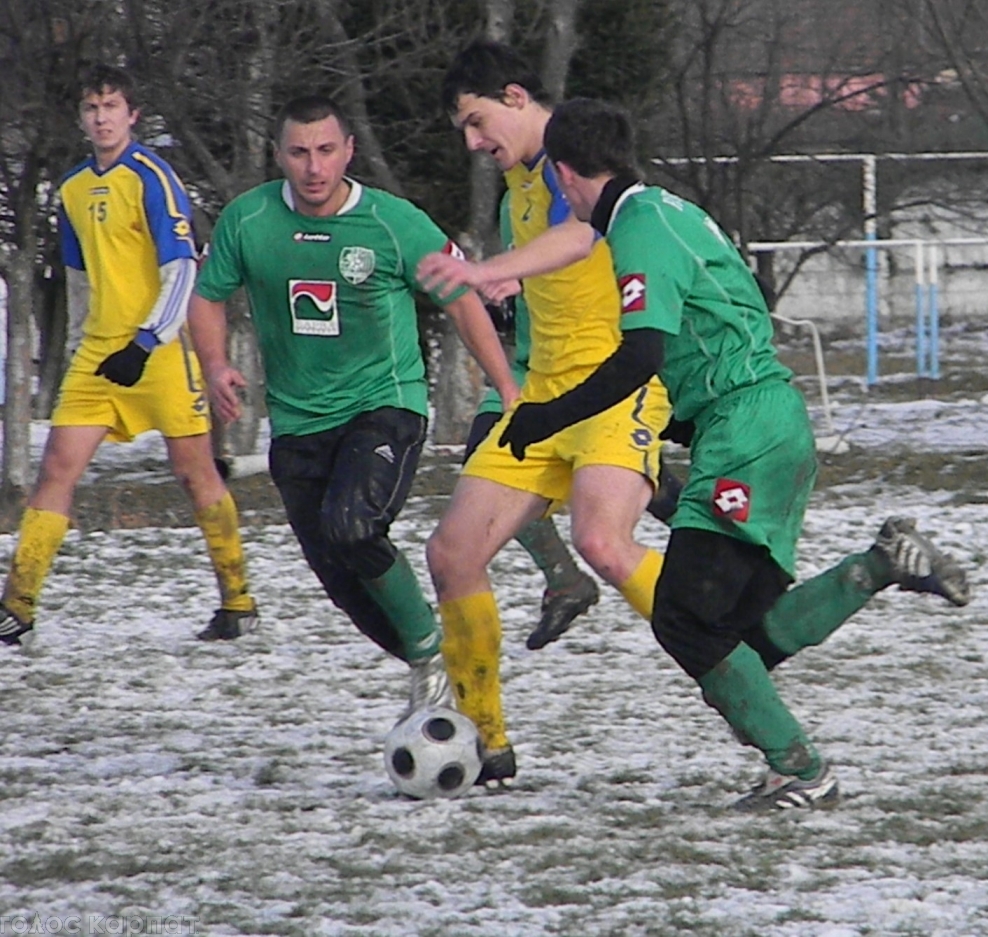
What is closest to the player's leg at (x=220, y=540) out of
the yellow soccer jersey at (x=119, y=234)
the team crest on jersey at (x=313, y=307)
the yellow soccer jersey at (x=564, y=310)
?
the yellow soccer jersey at (x=119, y=234)

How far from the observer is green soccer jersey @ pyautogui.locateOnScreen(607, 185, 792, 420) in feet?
15.5

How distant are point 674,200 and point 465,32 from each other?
31.0 feet

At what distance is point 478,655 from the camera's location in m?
5.39

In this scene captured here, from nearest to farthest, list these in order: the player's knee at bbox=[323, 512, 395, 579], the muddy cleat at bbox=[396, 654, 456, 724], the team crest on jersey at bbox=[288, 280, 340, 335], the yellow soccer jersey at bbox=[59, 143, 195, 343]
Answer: the player's knee at bbox=[323, 512, 395, 579] → the team crest on jersey at bbox=[288, 280, 340, 335] → the muddy cleat at bbox=[396, 654, 456, 724] → the yellow soccer jersey at bbox=[59, 143, 195, 343]

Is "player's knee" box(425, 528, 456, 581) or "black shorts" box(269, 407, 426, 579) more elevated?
"black shorts" box(269, 407, 426, 579)

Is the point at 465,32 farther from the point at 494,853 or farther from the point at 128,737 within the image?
the point at 494,853

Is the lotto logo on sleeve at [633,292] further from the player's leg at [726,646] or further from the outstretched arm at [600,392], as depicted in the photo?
the player's leg at [726,646]

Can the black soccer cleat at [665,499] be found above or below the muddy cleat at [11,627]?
above

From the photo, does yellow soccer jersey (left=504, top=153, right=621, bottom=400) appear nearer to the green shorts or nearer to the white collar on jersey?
the white collar on jersey

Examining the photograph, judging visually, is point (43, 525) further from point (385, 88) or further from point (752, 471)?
point (385, 88)

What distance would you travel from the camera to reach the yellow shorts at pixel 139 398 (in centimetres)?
741

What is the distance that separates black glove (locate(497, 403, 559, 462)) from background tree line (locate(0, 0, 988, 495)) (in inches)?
283

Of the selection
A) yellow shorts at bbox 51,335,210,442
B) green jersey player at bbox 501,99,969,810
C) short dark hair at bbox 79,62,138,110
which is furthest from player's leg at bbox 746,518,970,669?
short dark hair at bbox 79,62,138,110

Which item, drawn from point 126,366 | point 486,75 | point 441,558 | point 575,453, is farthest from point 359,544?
point 126,366
